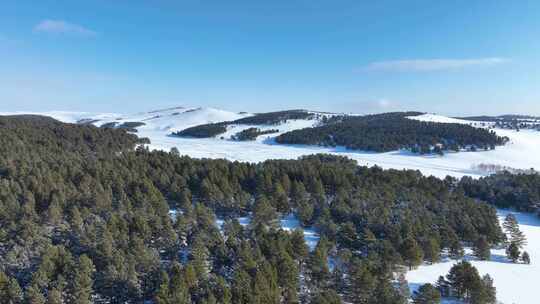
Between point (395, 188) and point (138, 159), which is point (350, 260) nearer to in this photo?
point (395, 188)

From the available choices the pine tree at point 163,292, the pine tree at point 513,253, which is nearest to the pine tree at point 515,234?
the pine tree at point 513,253

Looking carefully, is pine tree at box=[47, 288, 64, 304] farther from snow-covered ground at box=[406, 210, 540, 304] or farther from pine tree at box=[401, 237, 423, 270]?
pine tree at box=[401, 237, 423, 270]

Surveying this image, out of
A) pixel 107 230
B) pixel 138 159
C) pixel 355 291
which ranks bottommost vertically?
pixel 355 291

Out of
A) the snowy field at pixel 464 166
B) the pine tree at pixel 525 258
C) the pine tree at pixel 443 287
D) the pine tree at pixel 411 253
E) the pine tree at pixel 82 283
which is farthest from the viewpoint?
the pine tree at pixel 525 258

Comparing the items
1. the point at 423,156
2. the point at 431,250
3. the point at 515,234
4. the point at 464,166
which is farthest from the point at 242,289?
the point at 423,156

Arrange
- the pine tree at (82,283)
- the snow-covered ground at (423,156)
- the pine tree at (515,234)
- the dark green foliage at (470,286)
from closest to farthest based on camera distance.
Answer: the pine tree at (82,283) < the dark green foliage at (470,286) < the pine tree at (515,234) < the snow-covered ground at (423,156)

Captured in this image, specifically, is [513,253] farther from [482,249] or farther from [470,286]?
[470,286]

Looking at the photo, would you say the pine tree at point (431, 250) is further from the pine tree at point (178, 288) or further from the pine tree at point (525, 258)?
the pine tree at point (178, 288)

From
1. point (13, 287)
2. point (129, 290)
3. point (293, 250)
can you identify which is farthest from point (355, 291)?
point (13, 287)
